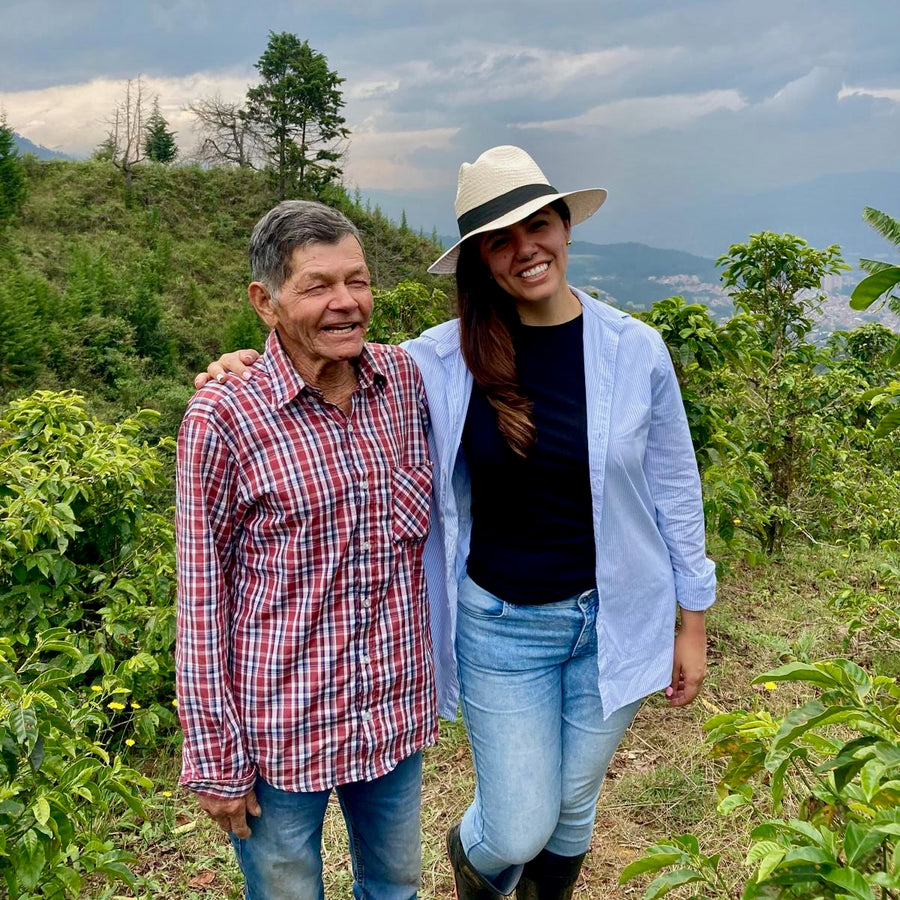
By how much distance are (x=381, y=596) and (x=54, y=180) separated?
1297 inches

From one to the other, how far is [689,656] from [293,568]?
1.06m

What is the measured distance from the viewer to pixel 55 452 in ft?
9.57

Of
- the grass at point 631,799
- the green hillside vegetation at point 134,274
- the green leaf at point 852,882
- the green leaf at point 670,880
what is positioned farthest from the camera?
the green hillside vegetation at point 134,274

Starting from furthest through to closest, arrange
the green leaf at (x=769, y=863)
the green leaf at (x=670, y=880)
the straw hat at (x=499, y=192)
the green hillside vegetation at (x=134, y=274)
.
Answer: the green hillside vegetation at (x=134, y=274) → the straw hat at (x=499, y=192) → the green leaf at (x=670, y=880) → the green leaf at (x=769, y=863)

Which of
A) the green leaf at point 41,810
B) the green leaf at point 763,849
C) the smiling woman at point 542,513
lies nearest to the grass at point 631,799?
the smiling woman at point 542,513

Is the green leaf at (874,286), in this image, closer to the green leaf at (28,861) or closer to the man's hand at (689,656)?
the man's hand at (689,656)

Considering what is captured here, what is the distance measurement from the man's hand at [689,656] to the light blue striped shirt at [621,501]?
0.06 meters

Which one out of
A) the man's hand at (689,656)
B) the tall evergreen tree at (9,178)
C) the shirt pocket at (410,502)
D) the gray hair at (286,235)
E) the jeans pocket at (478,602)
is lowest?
the man's hand at (689,656)

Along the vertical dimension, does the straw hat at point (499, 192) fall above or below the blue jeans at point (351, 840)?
above

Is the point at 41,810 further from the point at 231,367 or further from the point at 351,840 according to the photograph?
the point at 231,367

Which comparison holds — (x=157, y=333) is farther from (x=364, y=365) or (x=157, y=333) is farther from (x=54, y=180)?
(x=364, y=365)

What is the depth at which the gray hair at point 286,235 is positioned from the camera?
1545 mm

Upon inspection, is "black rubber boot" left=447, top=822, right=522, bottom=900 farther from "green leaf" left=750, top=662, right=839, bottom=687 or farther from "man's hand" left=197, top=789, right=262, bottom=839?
"green leaf" left=750, top=662, right=839, bottom=687

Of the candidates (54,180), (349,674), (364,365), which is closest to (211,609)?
(349,674)
